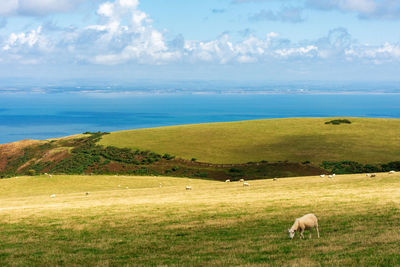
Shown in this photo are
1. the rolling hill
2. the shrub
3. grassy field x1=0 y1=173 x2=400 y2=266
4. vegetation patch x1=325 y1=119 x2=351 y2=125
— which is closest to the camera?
grassy field x1=0 y1=173 x2=400 y2=266

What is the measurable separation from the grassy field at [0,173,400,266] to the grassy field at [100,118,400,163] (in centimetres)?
5058

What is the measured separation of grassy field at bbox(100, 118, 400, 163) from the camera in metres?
82.5

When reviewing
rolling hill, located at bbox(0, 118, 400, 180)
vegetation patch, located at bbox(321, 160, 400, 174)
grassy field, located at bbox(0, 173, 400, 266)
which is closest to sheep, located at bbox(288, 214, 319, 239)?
grassy field, located at bbox(0, 173, 400, 266)

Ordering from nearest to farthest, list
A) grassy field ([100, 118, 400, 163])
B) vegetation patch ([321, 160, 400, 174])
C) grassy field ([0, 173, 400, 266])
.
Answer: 1. grassy field ([0, 173, 400, 266])
2. vegetation patch ([321, 160, 400, 174])
3. grassy field ([100, 118, 400, 163])

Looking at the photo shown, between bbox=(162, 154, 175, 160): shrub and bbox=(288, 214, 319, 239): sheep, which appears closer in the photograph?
bbox=(288, 214, 319, 239): sheep

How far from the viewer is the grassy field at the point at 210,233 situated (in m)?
14.1

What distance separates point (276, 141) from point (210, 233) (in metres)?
78.5

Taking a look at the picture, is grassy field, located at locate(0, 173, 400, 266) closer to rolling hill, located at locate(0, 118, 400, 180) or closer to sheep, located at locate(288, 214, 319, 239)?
sheep, located at locate(288, 214, 319, 239)

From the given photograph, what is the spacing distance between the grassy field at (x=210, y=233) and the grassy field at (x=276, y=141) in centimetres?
5058

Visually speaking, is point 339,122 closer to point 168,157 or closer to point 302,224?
point 168,157

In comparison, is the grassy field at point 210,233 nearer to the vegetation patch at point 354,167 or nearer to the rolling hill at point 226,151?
the vegetation patch at point 354,167

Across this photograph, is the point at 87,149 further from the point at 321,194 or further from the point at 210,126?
the point at 321,194

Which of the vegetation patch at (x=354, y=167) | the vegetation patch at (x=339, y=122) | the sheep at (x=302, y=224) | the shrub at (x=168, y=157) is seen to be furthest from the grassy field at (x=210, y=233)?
the vegetation patch at (x=339, y=122)

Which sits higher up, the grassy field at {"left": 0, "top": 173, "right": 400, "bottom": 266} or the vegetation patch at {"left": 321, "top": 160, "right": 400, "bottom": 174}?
the grassy field at {"left": 0, "top": 173, "right": 400, "bottom": 266}
